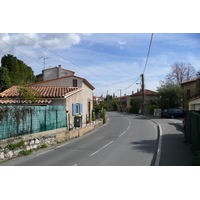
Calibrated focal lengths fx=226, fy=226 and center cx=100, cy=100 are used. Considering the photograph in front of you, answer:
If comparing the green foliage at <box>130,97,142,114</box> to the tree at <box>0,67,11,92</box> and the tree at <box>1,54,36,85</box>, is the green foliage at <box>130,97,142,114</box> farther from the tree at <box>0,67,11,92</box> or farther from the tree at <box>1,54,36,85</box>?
the tree at <box>0,67,11,92</box>

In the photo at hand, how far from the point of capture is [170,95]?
127ft

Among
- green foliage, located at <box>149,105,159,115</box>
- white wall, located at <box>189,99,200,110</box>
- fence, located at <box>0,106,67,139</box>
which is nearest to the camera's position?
fence, located at <box>0,106,67,139</box>

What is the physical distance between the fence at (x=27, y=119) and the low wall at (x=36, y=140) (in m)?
0.25

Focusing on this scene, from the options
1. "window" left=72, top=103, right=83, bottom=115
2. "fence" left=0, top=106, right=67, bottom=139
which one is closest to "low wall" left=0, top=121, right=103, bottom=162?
"fence" left=0, top=106, right=67, bottom=139

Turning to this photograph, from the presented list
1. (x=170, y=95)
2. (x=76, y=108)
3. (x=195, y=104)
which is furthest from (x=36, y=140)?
(x=170, y=95)

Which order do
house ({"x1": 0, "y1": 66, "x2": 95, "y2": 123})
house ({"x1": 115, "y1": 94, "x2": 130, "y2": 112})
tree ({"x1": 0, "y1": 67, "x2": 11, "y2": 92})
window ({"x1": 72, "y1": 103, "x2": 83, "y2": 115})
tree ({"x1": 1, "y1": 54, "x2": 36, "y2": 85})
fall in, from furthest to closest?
house ({"x1": 115, "y1": 94, "x2": 130, "y2": 112}), tree ({"x1": 1, "y1": 54, "x2": 36, "y2": 85}), tree ({"x1": 0, "y1": 67, "x2": 11, "y2": 92}), window ({"x1": 72, "y1": 103, "x2": 83, "y2": 115}), house ({"x1": 0, "y1": 66, "x2": 95, "y2": 123})

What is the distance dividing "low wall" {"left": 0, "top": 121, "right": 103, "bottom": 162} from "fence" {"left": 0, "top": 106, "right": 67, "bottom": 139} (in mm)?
248

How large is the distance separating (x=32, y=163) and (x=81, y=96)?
14256 mm

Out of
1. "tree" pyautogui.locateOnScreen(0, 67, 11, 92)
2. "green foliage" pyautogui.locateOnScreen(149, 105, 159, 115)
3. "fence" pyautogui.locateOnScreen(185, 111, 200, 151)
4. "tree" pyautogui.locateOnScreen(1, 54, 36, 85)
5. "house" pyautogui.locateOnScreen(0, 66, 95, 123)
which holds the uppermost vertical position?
"tree" pyautogui.locateOnScreen(1, 54, 36, 85)

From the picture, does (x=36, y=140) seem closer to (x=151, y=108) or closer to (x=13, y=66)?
(x=13, y=66)

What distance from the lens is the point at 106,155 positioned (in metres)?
9.83

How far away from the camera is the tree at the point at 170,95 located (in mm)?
37831

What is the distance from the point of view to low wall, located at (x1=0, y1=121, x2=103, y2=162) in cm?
940

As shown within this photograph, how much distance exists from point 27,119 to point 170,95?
3126 cm
